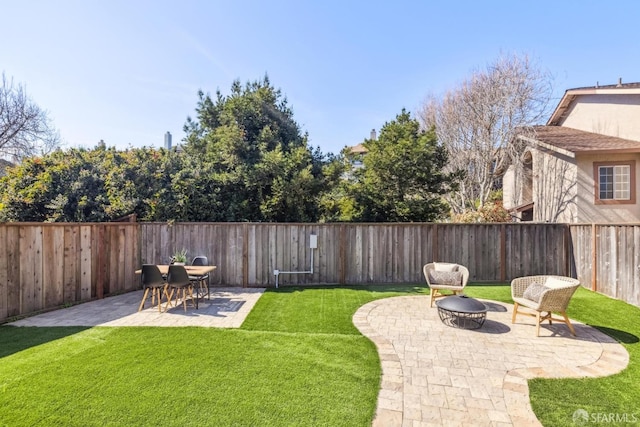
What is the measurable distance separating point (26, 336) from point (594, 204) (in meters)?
15.3

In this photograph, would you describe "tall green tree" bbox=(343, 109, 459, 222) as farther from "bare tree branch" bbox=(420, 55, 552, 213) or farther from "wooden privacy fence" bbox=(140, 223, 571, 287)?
"bare tree branch" bbox=(420, 55, 552, 213)

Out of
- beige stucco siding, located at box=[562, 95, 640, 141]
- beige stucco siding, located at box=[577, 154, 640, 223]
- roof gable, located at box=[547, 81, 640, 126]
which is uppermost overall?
roof gable, located at box=[547, 81, 640, 126]

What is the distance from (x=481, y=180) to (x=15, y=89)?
18.1 meters

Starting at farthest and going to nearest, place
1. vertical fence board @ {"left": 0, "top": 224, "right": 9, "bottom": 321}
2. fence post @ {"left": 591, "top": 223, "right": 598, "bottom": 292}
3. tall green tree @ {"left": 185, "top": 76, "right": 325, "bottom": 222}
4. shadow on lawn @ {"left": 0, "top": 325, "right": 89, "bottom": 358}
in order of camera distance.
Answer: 1. tall green tree @ {"left": 185, "top": 76, "right": 325, "bottom": 222}
2. fence post @ {"left": 591, "top": 223, "right": 598, "bottom": 292}
3. vertical fence board @ {"left": 0, "top": 224, "right": 9, "bottom": 321}
4. shadow on lawn @ {"left": 0, "top": 325, "right": 89, "bottom": 358}

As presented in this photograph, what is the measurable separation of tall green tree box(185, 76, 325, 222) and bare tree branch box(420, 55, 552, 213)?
7.20 m

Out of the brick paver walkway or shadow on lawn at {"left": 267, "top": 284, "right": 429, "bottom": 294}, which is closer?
the brick paver walkway

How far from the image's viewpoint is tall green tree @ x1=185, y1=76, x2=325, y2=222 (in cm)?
922

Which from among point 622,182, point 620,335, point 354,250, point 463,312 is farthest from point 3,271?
point 622,182

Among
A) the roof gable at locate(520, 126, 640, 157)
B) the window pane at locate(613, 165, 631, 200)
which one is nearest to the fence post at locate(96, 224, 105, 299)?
Result: the roof gable at locate(520, 126, 640, 157)

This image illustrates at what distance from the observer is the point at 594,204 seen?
10.4 metres

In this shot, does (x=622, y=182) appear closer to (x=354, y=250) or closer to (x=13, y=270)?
(x=354, y=250)

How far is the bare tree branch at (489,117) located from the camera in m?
13.4

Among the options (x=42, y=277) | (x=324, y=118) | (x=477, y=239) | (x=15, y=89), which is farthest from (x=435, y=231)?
(x=15, y=89)

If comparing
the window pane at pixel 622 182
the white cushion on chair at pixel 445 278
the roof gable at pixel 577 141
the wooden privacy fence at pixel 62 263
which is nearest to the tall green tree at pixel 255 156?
the wooden privacy fence at pixel 62 263
